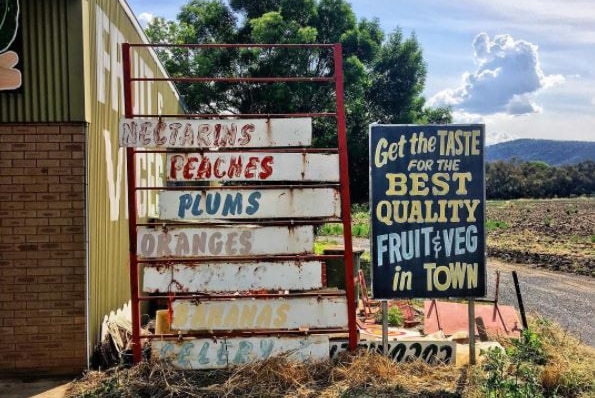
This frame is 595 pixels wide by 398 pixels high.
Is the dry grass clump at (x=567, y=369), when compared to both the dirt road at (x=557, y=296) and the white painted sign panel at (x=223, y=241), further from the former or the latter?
the dirt road at (x=557, y=296)

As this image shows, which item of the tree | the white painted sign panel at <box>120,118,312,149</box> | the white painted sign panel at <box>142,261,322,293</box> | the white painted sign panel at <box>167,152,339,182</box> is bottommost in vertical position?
the white painted sign panel at <box>142,261,322,293</box>

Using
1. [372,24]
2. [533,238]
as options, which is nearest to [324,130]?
[372,24]

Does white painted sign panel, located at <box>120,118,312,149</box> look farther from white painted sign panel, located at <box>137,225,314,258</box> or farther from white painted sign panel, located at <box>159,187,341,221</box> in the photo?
white painted sign panel, located at <box>137,225,314,258</box>

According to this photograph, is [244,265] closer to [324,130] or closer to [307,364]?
[307,364]

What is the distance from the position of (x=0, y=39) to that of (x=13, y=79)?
46cm

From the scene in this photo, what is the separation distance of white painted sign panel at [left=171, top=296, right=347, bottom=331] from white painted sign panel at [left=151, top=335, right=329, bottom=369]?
151 millimetres

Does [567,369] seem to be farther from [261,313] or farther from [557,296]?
[557,296]

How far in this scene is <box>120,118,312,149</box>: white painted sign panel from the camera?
6711mm

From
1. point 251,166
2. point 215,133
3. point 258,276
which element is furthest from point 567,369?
point 215,133

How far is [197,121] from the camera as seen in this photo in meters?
6.86

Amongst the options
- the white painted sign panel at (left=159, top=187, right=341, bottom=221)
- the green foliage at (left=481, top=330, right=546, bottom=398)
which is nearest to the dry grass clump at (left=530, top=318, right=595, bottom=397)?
the green foliage at (left=481, top=330, right=546, bottom=398)

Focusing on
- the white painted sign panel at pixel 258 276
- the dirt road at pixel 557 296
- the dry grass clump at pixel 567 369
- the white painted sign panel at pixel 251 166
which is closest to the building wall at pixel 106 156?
the white painted sign panel at pixel 258 276

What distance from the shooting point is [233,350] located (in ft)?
22.1

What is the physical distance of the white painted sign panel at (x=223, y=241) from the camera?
676cm
